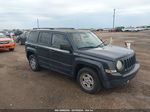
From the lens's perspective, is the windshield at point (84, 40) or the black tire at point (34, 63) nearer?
the windshield at point (84, 40)

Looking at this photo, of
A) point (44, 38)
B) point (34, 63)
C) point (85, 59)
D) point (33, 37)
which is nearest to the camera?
point (85, 59)

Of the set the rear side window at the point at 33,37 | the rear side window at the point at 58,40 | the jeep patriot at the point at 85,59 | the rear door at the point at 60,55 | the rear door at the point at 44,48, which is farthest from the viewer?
the rear side window at the point at 33,37

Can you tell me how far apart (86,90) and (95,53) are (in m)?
1.18

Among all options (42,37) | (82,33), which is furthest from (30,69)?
(82,33)

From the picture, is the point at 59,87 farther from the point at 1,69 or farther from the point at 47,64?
the point at 1,69

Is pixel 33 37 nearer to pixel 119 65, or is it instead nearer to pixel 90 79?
pixel 90 79

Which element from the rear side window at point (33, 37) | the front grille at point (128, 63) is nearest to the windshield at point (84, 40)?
the front grille at point (128, 63)

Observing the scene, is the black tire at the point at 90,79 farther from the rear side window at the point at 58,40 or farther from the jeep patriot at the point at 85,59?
the rear side window at the point at 58,40

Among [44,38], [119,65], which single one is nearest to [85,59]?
[119,65]

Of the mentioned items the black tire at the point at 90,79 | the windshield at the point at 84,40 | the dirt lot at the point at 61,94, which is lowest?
the dirt lot at the point at 61,94

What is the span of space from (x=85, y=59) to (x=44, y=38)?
7.33 ft

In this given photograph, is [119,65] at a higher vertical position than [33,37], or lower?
lower

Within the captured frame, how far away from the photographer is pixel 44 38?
5551 millimetres

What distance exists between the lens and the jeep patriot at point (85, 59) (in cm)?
379
